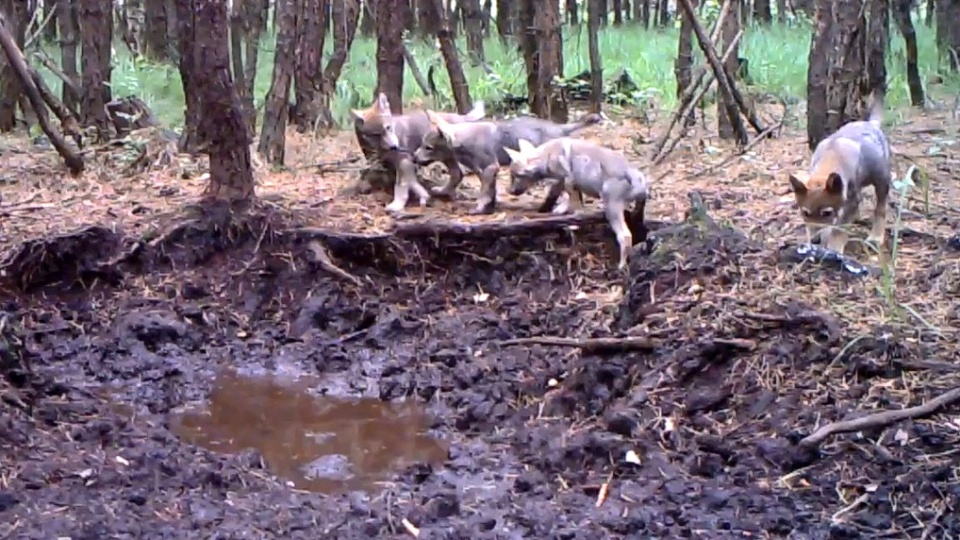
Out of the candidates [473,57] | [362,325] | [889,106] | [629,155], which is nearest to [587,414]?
[362,325]

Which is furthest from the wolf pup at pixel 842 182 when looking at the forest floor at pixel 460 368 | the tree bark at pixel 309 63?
the tree bark at pixel 309 63

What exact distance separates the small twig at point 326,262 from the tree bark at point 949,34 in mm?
8799

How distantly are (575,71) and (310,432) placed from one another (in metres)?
11.0

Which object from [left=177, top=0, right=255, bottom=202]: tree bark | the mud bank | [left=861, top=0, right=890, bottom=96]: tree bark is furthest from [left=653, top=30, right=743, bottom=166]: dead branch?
[left=177, top=0, right=255, bottom=202]: tree bark

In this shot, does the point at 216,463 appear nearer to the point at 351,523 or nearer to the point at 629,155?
the point at 351,523

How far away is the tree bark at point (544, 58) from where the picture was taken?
10664 mm

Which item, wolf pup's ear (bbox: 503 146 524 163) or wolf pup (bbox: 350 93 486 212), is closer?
wolf pup's ear (bbox: 503 146 524 163)

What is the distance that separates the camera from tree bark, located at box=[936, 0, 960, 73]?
14445 mm

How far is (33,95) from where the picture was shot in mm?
8898

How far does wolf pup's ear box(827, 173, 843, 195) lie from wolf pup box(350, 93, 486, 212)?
321cm

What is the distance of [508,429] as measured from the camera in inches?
234

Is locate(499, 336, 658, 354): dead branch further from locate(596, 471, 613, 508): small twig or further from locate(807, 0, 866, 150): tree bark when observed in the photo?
locate(807, 0, 866, 150): tree bark

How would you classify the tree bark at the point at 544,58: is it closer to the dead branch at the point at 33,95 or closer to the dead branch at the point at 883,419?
the dead branch at the point at 33,95

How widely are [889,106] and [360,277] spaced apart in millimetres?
6809
